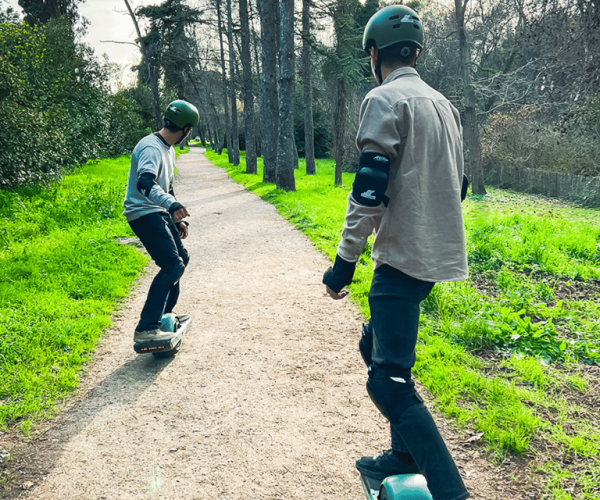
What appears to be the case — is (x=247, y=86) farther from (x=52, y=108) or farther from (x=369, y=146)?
(x=369, y=146)

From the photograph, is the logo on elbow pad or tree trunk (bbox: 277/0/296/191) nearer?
the logo on elbow pad

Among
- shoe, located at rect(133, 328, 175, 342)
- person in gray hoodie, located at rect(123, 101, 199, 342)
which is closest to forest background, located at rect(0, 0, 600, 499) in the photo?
shoe, located at rect(133, 328, 175, 342)

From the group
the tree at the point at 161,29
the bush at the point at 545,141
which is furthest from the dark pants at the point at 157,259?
the tree at the point at 161,29

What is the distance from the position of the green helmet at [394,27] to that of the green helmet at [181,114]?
215 cm

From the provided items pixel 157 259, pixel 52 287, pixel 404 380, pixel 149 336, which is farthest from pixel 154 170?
pixel 52 287

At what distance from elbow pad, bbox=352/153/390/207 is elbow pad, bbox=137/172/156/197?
2189 millimetres

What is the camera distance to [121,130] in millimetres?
27688

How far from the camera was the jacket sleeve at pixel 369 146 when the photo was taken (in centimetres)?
188

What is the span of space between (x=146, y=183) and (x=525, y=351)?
347cm

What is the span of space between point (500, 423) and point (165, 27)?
2892 centimetres

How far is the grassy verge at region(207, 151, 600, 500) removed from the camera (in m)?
2.69

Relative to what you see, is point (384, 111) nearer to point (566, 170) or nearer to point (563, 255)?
point (563, 255)

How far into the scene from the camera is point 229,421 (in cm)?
314

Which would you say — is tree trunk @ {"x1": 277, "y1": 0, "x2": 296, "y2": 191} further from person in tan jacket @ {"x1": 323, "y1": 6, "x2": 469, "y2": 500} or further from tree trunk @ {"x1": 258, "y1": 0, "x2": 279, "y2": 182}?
person in tan jacket @ {"x1": 323, "y1": 6, "x2": 469, "y2": 500}
